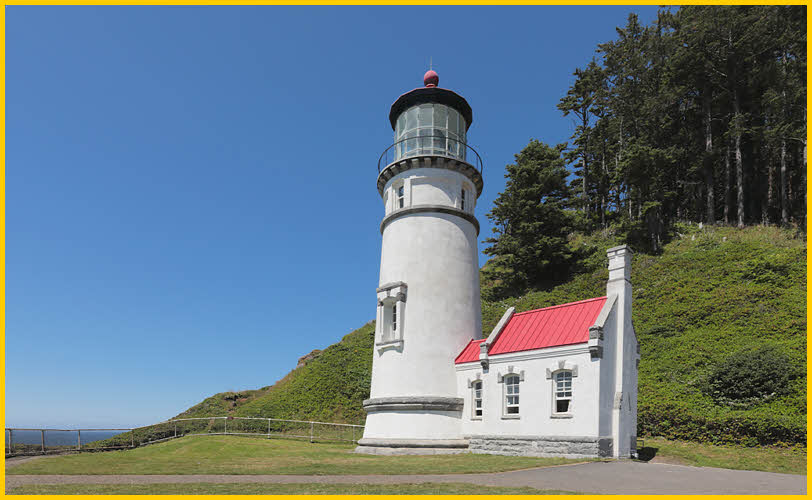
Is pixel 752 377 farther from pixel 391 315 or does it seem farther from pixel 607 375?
pixel 391 315

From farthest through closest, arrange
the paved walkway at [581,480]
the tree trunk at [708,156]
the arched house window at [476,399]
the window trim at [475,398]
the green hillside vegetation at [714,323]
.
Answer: the tree trunk at [708,156] < the arched house window at [476,399] < the window trim at [475,398] < the green hillside vegetation at [714,323] < the paved walkway at [581,480]

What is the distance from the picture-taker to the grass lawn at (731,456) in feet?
42.9

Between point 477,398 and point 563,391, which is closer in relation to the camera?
point 563,391

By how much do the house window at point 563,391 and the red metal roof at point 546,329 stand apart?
99 cm

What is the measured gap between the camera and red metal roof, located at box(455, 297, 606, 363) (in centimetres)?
1541

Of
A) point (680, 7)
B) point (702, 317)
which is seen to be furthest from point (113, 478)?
point (680, 7)

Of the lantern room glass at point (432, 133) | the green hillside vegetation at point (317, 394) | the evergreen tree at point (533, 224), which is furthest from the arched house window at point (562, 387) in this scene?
the evergreen tree at point (533, 224)

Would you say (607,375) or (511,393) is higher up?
(607,375)

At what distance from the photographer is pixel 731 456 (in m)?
14.5

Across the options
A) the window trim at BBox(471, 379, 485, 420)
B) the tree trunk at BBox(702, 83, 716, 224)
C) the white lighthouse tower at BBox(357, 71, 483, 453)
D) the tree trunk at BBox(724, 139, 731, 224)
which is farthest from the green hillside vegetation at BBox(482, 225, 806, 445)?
the white lighthouse tower at BBox(357, 71, 483, 453)

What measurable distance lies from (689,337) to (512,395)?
41.7 ft

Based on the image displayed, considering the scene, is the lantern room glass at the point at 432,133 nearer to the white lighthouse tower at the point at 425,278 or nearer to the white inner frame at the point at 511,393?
the white lighthouse tower at the point at 425,278

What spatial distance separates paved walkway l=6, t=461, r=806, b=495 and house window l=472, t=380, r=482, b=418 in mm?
6232

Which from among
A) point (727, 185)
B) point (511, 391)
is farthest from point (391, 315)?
point (727, 185)
